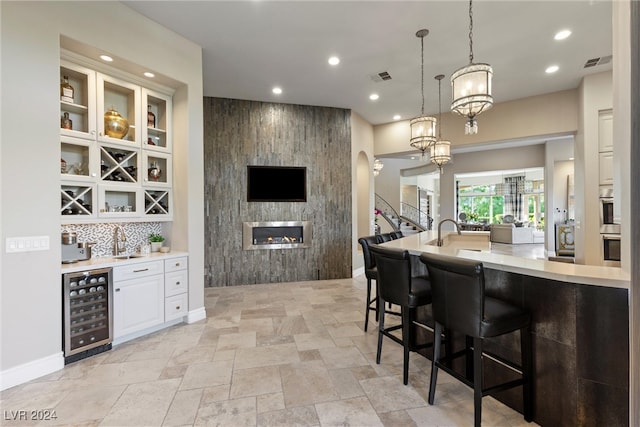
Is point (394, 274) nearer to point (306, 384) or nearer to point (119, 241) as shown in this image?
point (306, 384)

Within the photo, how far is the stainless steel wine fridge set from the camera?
2.78 metres

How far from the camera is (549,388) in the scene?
1.88m

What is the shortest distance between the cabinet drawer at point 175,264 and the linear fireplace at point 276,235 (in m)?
1.93

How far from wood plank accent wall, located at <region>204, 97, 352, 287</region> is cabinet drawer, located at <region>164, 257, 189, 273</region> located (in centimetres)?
177

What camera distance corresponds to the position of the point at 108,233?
11.8 ft

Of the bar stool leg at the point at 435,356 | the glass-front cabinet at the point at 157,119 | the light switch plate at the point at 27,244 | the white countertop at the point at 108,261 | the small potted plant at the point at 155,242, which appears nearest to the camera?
the bar stool leg at the point at 435,356

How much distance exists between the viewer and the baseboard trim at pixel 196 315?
12.6ft

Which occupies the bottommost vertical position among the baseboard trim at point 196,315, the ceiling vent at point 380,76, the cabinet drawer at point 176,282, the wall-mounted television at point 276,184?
the baseboard trim at point 196,315

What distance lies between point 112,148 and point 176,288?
72.1 inches

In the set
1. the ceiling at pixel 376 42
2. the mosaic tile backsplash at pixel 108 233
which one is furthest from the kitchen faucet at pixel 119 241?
the ceiling at pixel 376 42

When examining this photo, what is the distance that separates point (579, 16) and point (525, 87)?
2.02 meters

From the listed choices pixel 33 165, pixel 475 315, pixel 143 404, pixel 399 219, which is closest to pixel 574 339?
pixel 475 315

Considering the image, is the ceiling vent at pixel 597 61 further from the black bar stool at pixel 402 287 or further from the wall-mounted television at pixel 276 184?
the wall-mounted television at pixel 276 184

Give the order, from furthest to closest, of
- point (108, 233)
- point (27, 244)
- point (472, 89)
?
point (108, 233), point (472, 89), point (27, 244)
